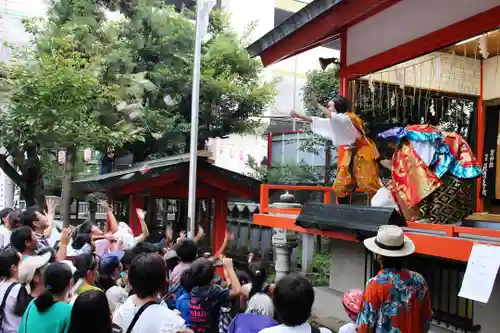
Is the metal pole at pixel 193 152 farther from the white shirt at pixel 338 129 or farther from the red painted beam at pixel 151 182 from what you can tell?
the white shirt at pixel 338 129

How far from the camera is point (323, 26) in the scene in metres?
6.57

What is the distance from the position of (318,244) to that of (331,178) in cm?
328

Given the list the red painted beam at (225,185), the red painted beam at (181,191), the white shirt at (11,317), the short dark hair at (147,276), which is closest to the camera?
the short dark hair at (147,276)

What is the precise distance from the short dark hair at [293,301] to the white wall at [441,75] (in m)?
6.30

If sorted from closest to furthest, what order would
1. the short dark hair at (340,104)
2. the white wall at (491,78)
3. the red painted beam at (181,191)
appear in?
the short dark hair at (340,104) < the white wall at (491,78) < the red painted beam at (181,191)

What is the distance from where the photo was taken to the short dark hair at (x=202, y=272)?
3668mm

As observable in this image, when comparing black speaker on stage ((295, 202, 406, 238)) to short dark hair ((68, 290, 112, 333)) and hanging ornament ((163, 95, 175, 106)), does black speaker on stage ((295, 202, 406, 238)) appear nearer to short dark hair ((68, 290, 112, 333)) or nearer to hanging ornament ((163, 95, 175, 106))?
short dark hair ((68, 290, 112, 333))

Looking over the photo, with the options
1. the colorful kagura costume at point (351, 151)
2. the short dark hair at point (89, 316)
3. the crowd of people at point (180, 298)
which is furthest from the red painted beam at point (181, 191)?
the short dark hair at point (89, 316)

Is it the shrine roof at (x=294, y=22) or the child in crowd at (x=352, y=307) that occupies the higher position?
the shrine roof at (x=294, y=22)

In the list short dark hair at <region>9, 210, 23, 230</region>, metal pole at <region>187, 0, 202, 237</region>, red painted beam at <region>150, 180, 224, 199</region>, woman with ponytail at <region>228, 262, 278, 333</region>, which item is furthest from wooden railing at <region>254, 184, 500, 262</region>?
red painted beam at <region>150, 180, 224, 199</region>

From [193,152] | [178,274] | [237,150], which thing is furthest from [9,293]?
[237,150]

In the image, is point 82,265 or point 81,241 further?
point 81,241

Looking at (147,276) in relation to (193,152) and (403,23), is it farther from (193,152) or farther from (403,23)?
(193,152)

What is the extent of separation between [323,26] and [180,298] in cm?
435
